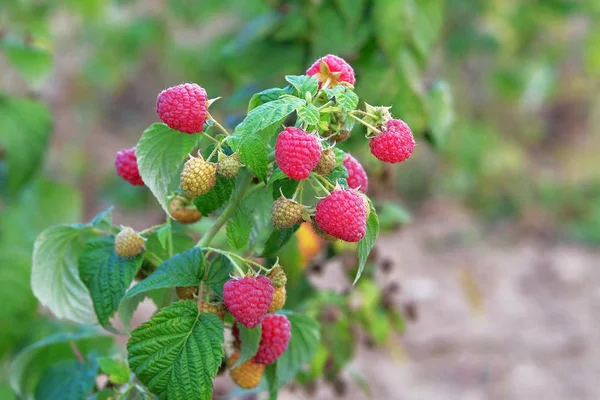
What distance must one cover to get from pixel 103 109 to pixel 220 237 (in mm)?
3731

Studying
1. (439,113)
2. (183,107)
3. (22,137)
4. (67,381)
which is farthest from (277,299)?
(22,137)

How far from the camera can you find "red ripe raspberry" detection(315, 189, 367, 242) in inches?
28.7

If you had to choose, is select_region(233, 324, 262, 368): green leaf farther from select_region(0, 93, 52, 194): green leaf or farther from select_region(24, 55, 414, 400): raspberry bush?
select_region(0, 93, 52, 194): green leaf

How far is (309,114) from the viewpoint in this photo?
728mm

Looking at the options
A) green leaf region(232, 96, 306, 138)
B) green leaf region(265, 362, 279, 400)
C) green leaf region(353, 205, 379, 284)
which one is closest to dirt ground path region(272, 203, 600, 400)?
green leaf region(265, 362, 279, 400)

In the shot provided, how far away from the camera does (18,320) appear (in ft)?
4.57

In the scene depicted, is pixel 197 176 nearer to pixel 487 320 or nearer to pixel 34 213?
pixel 34 213

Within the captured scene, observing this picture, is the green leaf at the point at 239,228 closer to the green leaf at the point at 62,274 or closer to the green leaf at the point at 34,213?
the green leaf at the point at 62,274

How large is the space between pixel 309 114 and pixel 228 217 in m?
0.19

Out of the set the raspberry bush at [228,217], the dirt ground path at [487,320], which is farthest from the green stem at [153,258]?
the dirt ground path at [487,320]

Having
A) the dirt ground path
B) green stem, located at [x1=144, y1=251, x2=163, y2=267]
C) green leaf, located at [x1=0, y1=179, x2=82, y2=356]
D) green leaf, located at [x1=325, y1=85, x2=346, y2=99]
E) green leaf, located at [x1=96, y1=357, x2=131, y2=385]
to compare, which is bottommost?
the dirt ground path

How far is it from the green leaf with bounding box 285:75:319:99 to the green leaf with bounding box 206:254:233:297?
21 cm

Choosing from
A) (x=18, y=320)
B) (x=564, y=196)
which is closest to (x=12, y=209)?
(x=18, y=320)

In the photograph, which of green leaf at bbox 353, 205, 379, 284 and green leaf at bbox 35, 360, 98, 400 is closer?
green leaf at bbox 353, 205, 379, 284
